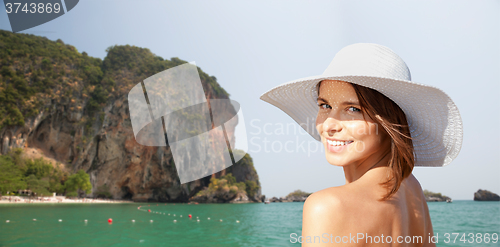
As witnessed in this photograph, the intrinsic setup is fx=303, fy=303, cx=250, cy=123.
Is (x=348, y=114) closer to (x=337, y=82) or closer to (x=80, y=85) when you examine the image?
(x=337, y=82)

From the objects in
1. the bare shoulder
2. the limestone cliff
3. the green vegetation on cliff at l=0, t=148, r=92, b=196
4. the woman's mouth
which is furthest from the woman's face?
the limestone cliff

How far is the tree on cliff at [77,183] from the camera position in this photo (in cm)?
3884

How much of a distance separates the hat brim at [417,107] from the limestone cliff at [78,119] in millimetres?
46955

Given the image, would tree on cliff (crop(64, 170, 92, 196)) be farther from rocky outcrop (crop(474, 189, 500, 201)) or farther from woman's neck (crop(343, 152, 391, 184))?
rocky outcrop (crop(474, 189, 500, 201))

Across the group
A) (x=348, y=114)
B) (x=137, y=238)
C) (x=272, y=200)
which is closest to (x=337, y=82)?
(x=348, y=114)

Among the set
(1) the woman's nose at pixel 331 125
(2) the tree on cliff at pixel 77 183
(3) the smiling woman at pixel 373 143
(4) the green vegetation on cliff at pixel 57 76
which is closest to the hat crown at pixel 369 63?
(3) the smiling woman at pixel 373 143

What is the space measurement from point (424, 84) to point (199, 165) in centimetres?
4989

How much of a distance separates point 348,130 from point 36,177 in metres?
43.3

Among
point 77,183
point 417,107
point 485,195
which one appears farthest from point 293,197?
point 417,107

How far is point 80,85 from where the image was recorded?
155ft

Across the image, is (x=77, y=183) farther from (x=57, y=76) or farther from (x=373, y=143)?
(x=373, y=143)

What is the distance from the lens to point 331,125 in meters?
0.78

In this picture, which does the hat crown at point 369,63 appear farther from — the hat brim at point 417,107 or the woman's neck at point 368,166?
the woman's neck at point 368,166

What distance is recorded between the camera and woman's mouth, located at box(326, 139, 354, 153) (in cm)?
78
